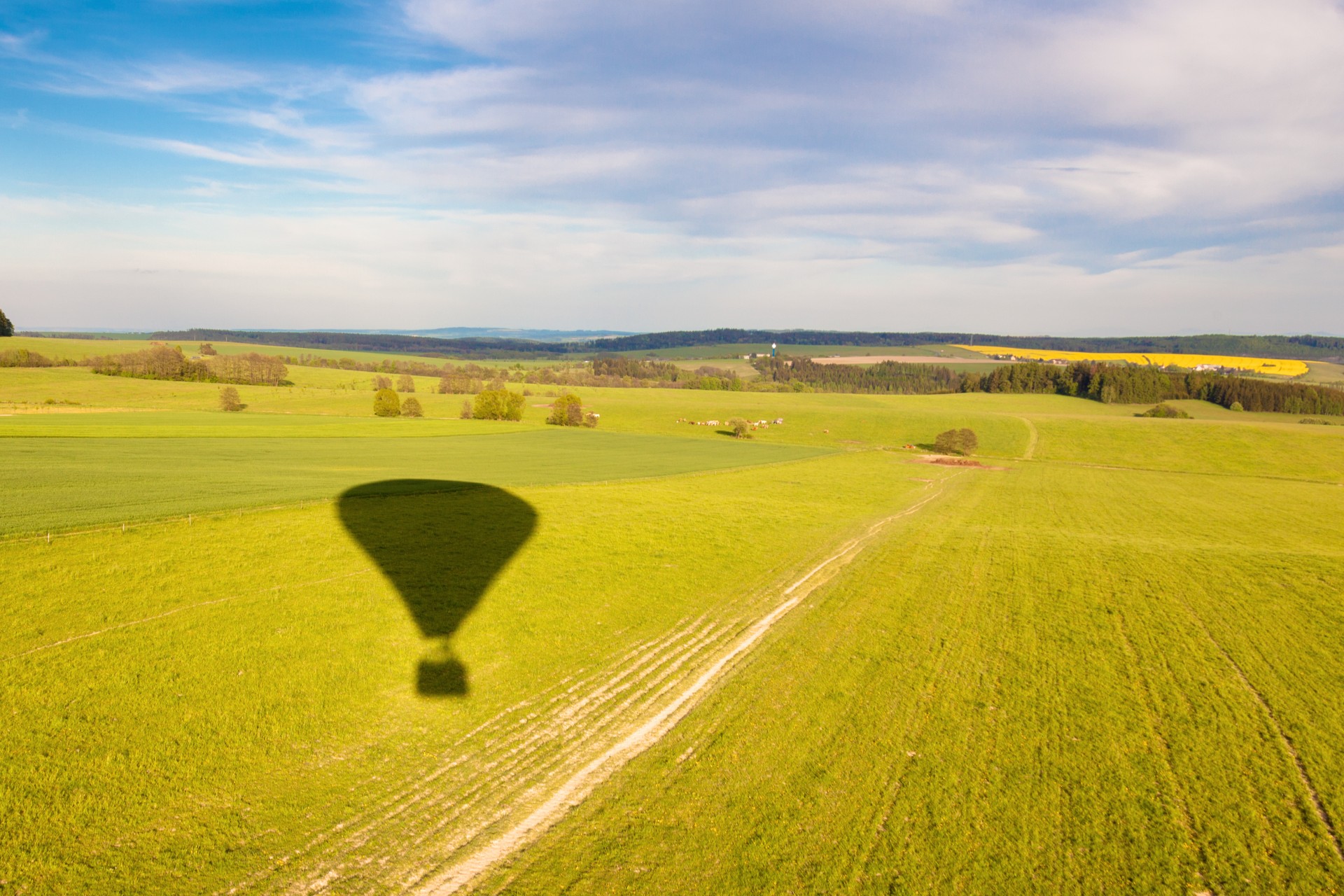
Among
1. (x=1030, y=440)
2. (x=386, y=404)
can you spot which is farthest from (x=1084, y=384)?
(x=386, y=404)

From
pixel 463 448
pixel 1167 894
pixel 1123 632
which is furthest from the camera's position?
pixel 463 448

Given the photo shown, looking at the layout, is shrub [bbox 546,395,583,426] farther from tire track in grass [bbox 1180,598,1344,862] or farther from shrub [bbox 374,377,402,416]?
tire track in grass [bbox 1180,598,1344,862]

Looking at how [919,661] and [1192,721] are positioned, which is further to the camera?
[919,661]

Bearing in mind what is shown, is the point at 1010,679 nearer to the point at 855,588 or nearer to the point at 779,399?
the point at 855,588

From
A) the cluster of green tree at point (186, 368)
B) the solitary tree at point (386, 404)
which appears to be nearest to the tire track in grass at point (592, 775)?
the solitary tree at point (386, 404)

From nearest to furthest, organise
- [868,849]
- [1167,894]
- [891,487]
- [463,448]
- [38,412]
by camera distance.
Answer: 1. [1167,894]
2. [868,849]
3. [891,487]
4. [463,448]
5. [38,412]

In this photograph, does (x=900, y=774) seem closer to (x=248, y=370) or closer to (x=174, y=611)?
(x=174, y=611)

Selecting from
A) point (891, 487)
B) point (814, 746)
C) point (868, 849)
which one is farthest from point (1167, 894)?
point (891, 487)
